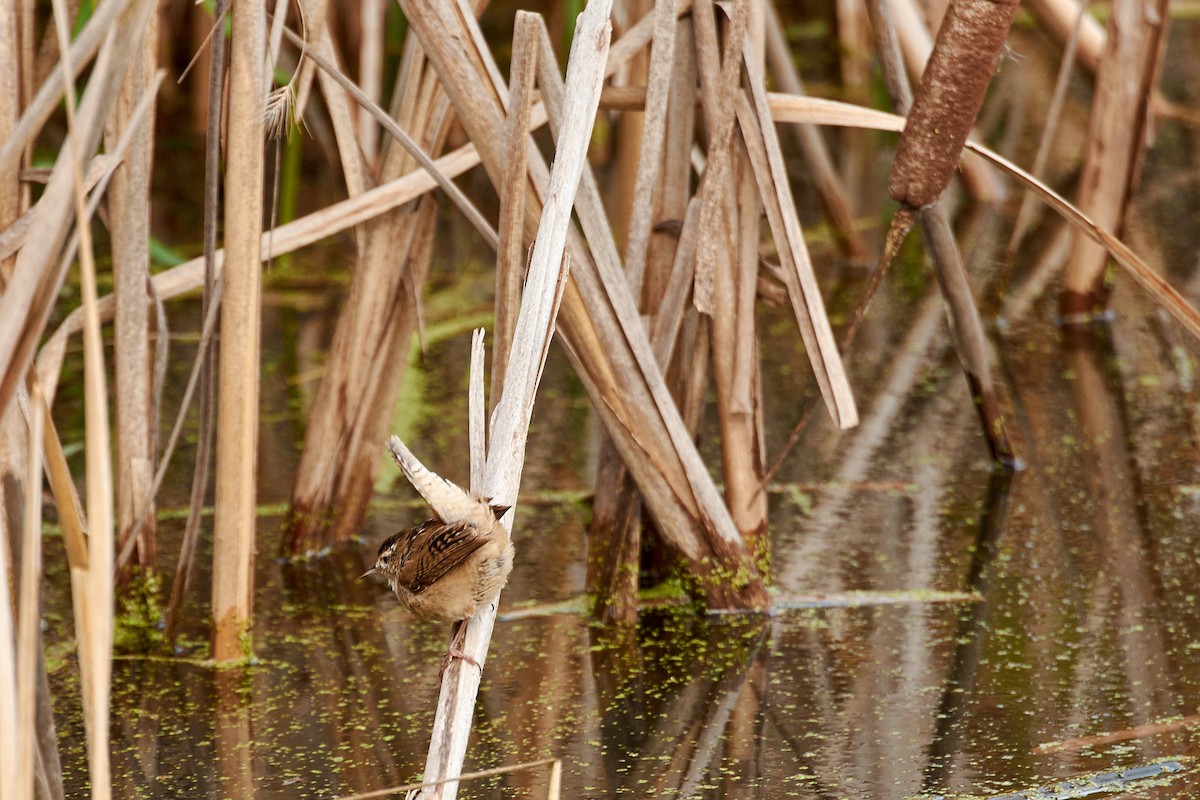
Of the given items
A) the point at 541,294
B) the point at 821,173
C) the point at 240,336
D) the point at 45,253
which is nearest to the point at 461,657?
the point at 541,294

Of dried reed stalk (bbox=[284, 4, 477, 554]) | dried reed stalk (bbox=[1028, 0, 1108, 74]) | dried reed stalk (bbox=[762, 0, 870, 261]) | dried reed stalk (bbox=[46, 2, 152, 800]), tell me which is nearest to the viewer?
dried reed stalk (bbox=[46, 2, 152, 800])

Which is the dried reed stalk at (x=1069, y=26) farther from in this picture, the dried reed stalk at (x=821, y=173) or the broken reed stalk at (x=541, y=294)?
the broken reed stalk at (x=541, y=294)

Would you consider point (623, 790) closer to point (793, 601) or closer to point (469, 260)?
point (793, 601)

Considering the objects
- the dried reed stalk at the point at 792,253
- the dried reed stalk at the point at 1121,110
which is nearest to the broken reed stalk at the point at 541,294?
the dried reed stalk at the point at 792,253

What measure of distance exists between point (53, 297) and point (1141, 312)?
2632mm

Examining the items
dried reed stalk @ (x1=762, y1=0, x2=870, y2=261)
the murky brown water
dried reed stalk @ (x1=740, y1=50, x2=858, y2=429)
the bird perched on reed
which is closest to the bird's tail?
the bird perched on reed

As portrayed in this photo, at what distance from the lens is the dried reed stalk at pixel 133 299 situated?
1.76 metres

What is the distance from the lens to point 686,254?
1.84 meters

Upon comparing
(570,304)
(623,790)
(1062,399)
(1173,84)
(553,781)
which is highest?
(1173,84)

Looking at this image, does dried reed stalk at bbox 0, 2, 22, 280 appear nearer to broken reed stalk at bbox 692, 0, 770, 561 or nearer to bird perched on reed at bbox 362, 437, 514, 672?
bird perched on reed at bbox 362, 437, 514, 672

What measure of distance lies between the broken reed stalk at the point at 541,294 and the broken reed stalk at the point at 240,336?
0.42 metres

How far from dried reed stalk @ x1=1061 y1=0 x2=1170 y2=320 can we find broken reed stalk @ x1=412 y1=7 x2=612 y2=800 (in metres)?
1.66

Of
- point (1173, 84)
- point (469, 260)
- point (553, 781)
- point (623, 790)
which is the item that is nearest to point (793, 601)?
point (623, 790)

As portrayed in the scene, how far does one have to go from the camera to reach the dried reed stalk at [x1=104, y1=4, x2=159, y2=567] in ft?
5.78
